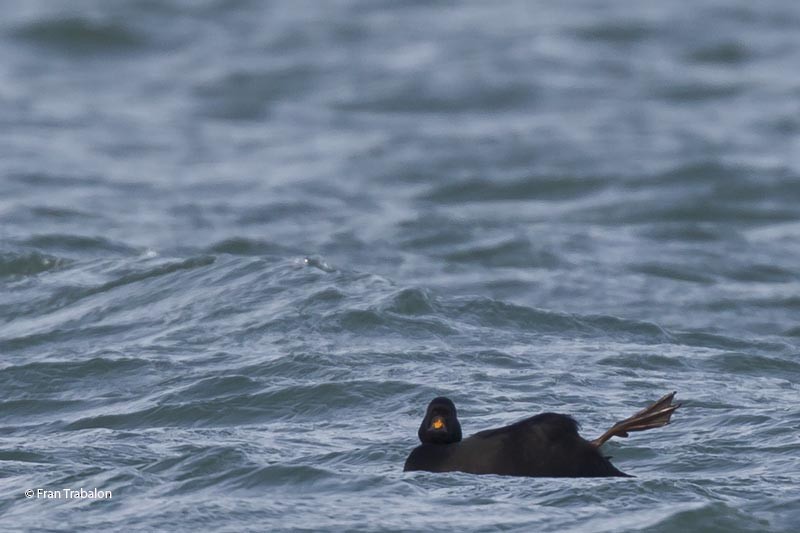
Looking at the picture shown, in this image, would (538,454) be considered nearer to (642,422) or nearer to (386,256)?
(642,422)

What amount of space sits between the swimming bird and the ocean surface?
0.26 ft

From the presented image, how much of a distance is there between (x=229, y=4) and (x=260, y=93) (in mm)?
5614

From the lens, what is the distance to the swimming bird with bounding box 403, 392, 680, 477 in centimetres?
735

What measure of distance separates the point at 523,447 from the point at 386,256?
276 inches

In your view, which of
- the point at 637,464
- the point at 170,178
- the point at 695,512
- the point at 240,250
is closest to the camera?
the point at 695,512

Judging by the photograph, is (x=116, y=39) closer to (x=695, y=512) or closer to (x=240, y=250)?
(x=240, y=250)

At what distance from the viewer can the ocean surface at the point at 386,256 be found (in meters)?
7.62

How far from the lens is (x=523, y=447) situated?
24.1 ft

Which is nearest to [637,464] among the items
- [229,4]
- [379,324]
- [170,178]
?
[379,324]

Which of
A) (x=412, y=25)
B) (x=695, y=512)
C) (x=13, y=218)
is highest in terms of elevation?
(x=412, y=25)

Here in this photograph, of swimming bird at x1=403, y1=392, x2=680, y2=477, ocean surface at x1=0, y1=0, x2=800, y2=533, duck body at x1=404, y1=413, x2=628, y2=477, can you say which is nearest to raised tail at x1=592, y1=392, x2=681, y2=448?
swimming bird at x1=403, y1=392, x2=680, y2=477

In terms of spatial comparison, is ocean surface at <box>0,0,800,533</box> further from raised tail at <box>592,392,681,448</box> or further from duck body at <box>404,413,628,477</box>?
raised tail at <box>592,392,681,448</box>

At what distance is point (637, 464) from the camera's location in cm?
787

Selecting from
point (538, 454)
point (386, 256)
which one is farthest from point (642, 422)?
point (386, 256)
